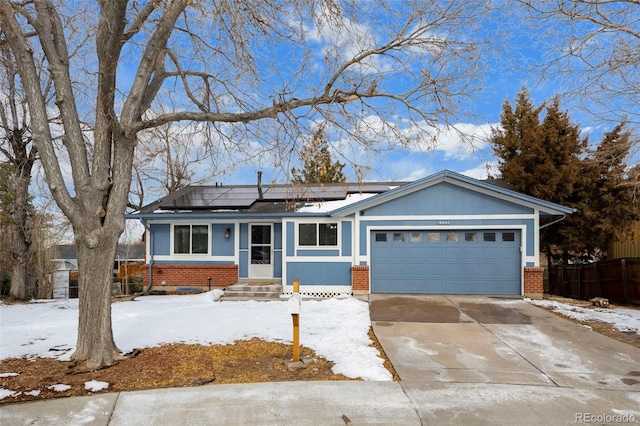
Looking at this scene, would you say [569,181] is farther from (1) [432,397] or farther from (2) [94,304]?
(2) [94,304]

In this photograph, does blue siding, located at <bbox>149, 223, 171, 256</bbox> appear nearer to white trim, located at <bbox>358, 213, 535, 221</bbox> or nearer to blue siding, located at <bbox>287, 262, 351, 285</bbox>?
blue siding, located at <bbox>287, 262, 351, 285</bbox>

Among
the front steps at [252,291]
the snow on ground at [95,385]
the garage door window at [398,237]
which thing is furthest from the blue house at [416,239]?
the snow on ground at [95,385]

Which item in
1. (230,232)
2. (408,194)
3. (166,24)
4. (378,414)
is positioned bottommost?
(378,414)

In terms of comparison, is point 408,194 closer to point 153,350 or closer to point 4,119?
point 153,350

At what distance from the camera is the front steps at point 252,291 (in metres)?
12.9

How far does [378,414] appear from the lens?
4266mm

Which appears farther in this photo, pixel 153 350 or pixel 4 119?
pixel 4 119

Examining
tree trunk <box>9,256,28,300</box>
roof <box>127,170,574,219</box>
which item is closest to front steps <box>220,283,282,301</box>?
roof <box>127,170,574,219</box>

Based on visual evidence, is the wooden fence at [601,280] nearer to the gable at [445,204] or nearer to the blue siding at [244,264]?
the gable at [445,204]

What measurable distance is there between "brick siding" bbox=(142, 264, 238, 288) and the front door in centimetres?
65

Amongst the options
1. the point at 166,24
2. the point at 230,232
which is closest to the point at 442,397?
the point at 166,24

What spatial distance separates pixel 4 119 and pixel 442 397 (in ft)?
48.7

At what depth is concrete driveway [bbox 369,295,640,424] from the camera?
14.6ft

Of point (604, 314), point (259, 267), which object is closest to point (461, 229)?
point (604, 314)
